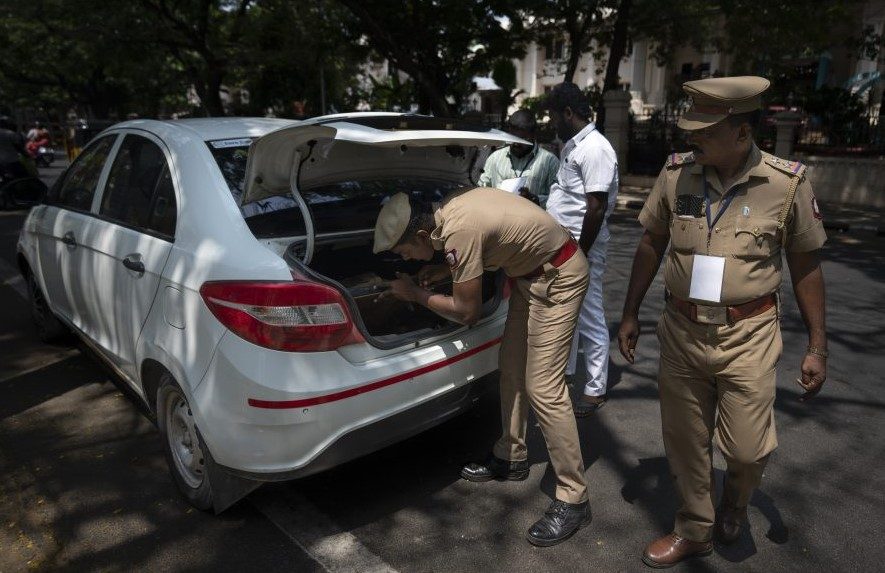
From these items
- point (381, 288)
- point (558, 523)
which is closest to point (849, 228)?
point (558, 523)

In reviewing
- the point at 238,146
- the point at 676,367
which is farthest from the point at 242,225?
the point at 676,367

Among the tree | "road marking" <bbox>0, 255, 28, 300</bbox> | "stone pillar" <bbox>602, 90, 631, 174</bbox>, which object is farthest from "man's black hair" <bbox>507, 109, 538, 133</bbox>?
"stone pillar" <bbox>602, 90, 631, 174</bbox>

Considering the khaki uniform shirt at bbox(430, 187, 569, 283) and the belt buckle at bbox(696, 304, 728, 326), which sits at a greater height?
the khaki uniform shirt at bbox(430, 187, 569, 283)

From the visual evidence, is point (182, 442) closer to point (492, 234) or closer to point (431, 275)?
point (431, 275)

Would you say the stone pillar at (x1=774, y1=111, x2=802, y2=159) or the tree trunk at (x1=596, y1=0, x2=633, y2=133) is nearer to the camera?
the stone pillar at (x1=774, y1=111, x2=802, y2=159)

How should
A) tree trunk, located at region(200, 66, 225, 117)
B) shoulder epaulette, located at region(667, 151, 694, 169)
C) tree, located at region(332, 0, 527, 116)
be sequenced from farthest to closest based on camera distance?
tree trunk, located at region(200, 66, 225, 117), tree, located at region(332, 0, 527, 116), shoulder epaulette, located at region(667, 151, 694, 169)

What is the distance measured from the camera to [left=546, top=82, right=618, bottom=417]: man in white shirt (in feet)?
11.6

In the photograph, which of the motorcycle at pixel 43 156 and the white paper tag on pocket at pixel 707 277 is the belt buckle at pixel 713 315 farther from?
the motorcycle at pixel 43 156

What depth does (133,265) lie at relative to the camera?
119 inches

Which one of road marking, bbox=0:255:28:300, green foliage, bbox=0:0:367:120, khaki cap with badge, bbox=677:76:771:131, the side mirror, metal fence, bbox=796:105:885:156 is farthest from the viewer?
green foliage, bbox=0:0:367:120

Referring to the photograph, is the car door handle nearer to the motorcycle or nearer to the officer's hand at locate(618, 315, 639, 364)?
the officer's hand at locate(618, 315, 639, 364)

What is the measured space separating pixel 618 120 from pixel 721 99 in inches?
565

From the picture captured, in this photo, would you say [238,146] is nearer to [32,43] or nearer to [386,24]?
[386,24]

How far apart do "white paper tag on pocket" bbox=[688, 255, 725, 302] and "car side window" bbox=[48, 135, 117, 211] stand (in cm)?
322
